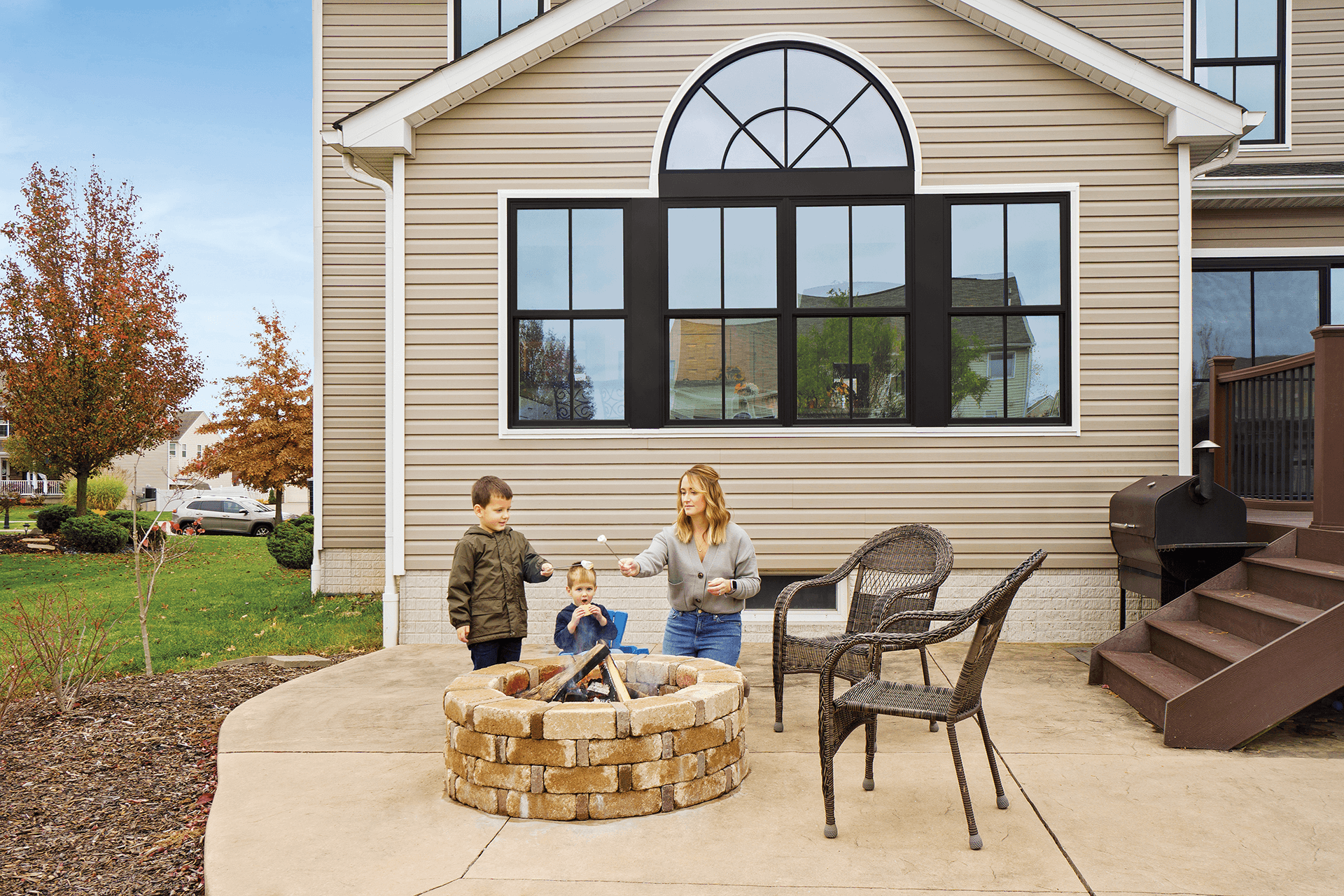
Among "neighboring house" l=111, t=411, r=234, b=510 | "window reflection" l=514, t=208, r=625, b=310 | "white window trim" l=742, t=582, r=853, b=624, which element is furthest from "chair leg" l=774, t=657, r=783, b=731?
"neighboring house" l=111, t=411, r=234, b=510

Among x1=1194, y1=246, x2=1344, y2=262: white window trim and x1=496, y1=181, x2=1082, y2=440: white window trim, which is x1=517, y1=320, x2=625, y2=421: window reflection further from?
x1=1194, y1=246, x2=1344, y2=262: white window trim

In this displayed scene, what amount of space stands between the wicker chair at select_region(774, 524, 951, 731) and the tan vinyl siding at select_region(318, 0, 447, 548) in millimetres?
6423

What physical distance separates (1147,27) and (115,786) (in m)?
10.5

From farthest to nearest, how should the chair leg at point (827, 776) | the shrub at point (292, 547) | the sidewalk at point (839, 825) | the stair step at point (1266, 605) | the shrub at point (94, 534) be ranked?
the shrub at point (94, 534) → the shrub at point (292, 547) → the stair step at point (1266, 605) → the chair leg at point (827, 776) → the sidewalk at point (839, 825)

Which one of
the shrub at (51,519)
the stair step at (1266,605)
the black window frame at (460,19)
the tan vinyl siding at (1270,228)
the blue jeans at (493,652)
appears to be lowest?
the shrub at (51,519)

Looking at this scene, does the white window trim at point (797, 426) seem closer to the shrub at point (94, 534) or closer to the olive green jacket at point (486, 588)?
the olive green jacket at point (486, 588)

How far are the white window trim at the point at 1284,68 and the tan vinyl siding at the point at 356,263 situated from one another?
7.81m

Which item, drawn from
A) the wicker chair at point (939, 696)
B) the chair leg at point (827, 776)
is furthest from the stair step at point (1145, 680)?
the chair leg at point (827, 776)

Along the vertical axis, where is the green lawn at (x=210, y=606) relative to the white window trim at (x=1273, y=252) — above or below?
below

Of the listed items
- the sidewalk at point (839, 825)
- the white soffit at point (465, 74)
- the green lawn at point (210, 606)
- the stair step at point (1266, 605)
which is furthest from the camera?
the green lawn at point (210, 606)

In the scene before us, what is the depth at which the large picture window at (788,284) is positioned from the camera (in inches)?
262

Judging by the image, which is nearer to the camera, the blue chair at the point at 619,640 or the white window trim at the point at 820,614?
the blue chair at the point at 619,640

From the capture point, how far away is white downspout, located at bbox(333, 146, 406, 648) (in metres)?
6.65

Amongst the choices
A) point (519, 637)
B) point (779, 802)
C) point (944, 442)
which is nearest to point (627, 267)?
point (944, 442)
